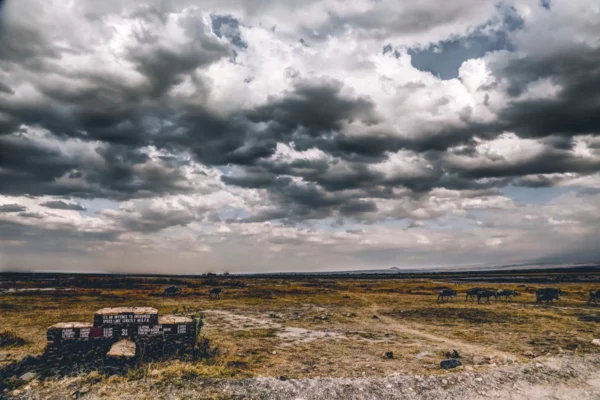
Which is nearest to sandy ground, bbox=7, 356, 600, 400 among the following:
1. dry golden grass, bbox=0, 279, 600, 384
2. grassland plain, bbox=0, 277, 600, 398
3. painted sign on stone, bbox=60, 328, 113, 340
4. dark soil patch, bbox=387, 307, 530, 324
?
grassland plain, bbox=0, 277, 600, 398

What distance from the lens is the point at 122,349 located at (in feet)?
41.9

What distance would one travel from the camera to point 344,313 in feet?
102

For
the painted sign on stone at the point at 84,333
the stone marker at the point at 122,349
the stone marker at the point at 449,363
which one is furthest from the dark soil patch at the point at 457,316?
the painted sign on stone at the point at 84,333

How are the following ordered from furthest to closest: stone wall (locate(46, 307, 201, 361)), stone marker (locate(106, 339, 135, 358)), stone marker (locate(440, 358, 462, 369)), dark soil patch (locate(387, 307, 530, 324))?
dark soil patch (locate(387, 307, 530, 324))
stone marker (locate(440, 358, 462, 369))
stone wall (locate(46, 307, 201, 361))
stone marker (locate(106, 339, 135, 358))

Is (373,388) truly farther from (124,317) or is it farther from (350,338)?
(124,317)

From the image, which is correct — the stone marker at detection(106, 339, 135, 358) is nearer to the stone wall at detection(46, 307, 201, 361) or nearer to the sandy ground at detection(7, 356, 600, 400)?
the stone wall at detection(46, 307, 201, 361)

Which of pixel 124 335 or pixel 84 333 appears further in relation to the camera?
pixel 124 335

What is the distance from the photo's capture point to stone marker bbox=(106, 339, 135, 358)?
12.5 meters

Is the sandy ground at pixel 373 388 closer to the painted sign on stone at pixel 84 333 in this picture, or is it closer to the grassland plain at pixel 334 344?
the grassland plain at pixel 334 344

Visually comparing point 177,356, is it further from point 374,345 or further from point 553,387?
point 553,387

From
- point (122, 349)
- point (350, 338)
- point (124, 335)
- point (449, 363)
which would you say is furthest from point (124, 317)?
point (449, 363)

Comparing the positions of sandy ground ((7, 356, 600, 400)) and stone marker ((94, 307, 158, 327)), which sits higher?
stone marker ((94, 307, 158, 327))

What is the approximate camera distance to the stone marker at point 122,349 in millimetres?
12469

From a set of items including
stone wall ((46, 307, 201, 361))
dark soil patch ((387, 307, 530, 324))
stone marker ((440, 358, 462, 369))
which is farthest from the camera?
dark soil patch ((387, 307, 530, 324))
